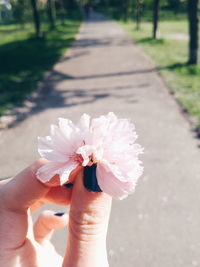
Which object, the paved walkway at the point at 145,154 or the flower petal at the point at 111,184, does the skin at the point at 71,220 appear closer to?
the flower petal at the point at 111,184

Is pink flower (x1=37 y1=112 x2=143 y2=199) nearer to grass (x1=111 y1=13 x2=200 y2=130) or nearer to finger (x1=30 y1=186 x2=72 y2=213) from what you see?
finger (x1=30 y1=186 x2=72 y2=213)

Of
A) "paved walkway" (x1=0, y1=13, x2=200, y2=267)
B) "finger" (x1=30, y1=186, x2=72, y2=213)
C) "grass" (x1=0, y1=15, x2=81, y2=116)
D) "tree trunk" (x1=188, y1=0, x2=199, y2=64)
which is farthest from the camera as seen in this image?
"tree trunk" (x1=188, y1=0, x2=199, y2=64)

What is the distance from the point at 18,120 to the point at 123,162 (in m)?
5.65

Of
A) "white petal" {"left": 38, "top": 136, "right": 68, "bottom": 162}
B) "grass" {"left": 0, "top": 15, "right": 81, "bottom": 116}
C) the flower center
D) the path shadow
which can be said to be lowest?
the path shadow

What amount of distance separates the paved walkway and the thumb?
6.55 ft

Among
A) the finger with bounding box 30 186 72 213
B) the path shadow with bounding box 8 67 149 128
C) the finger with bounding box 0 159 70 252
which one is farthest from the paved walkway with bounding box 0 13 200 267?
the finger with bounding box 0 159 70 252

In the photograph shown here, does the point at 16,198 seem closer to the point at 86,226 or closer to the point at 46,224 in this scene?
the point at 86,226

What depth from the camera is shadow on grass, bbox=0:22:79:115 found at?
839 cm

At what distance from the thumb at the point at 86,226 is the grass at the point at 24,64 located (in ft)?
19.0

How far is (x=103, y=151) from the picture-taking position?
4.90 feet

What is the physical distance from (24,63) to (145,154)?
29.1ft

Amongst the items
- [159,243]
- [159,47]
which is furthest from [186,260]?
[159,47]

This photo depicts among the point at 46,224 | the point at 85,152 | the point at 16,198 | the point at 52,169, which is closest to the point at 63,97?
the point at 46,224

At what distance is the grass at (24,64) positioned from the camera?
8289mm
